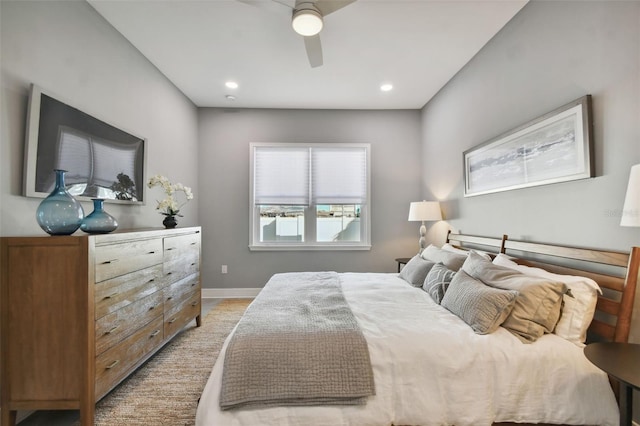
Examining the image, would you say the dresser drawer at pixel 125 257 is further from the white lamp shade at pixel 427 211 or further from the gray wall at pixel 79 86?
the white lamp shade at pixel 427 211

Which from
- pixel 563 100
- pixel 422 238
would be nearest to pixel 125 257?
pixel 563 100

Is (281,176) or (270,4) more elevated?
(270,4)

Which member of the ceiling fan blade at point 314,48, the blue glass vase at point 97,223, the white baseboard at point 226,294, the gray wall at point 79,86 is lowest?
the white baseboard at point 226,294

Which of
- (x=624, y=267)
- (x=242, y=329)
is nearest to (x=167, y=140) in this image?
(x=242, y=329)

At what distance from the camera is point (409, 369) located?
1336 mm

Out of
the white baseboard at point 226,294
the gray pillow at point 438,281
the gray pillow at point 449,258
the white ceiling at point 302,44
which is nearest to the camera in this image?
the gray pillow at point 438,281

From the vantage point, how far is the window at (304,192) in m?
4.14

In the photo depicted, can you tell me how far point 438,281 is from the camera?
209cm

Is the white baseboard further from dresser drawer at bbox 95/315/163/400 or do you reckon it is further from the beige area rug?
dresser drawer at bbox 95/315/163/400

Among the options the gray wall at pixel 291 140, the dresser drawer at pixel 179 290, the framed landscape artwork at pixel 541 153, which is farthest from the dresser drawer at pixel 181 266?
the framed landscape artwork at pixel 541 153

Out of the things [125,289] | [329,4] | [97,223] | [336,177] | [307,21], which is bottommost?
[125,289]

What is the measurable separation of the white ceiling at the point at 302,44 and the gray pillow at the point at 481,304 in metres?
2.18

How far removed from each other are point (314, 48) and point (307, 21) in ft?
1.18

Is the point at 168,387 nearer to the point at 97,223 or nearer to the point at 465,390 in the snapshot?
the point at 97,223
